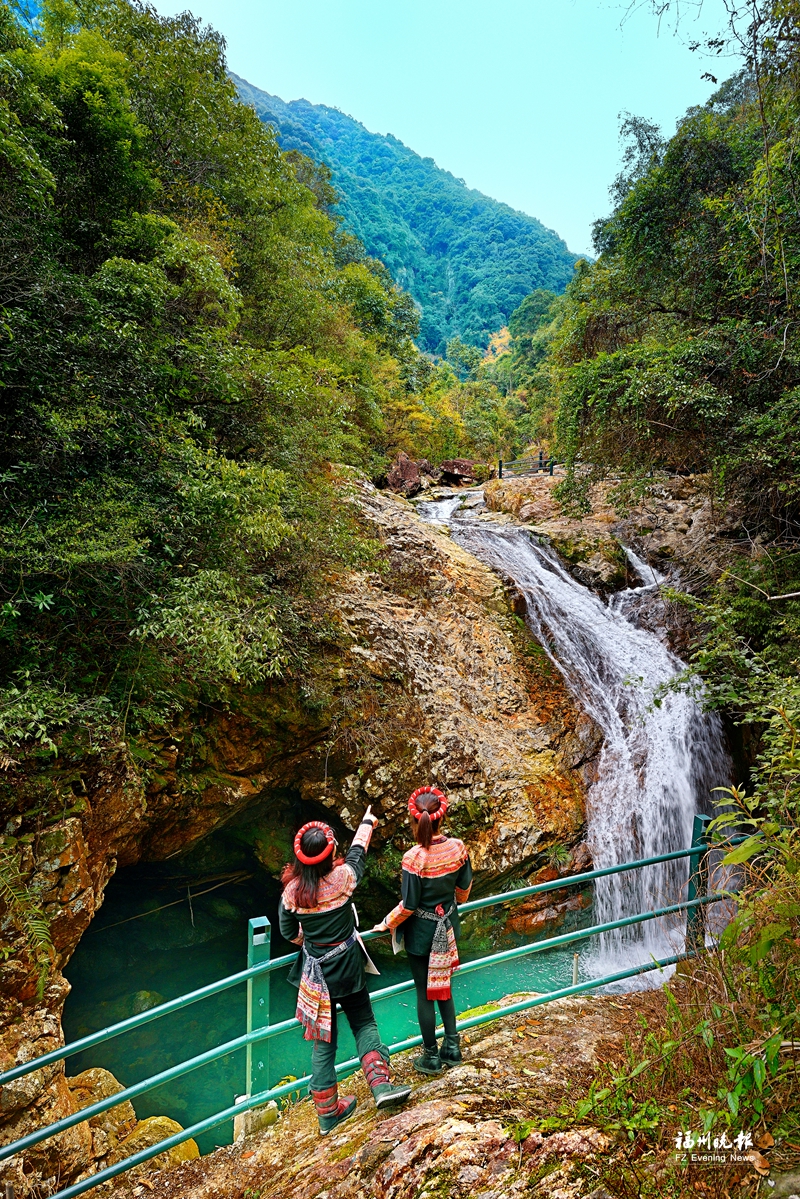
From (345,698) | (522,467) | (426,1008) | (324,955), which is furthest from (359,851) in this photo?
(522,467)

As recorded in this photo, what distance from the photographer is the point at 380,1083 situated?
8.56 ft

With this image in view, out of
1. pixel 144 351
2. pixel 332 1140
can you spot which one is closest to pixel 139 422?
pixel 144 351

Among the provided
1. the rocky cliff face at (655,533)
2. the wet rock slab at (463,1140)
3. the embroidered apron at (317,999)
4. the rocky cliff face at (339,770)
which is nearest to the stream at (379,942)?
the rocky cliff face at (339,770)

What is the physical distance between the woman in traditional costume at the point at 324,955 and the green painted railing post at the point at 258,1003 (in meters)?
0.12

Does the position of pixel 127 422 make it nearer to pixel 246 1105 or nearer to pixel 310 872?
pixel 310 872

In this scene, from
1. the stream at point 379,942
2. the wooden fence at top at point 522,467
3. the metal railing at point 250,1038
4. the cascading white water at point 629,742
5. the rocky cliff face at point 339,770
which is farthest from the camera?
the wooden fence at top at point 522,467

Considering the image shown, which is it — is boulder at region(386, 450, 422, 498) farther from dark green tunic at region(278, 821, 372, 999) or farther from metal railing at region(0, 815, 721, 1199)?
dark green tunic at region(278, 821, 372, 999)

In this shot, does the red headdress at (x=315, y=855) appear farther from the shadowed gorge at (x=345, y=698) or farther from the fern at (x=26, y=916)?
the fern at (x=26, y=916)

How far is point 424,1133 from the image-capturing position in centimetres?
217

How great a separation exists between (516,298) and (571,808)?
90.3 metres

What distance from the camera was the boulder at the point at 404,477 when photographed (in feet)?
61.1

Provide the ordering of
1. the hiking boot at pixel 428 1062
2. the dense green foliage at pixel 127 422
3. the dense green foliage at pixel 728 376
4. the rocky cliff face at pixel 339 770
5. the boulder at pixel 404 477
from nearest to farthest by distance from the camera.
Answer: the hiking boot at pixel 428 1062 → the dense green foliage at pixel 728 376 → the rocky cliff face at pixel 339 770 → the dense green foliage at pixel 127 422 → the boulder at pixel 404 477

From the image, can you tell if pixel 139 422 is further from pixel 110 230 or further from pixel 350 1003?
pixel 350 1003

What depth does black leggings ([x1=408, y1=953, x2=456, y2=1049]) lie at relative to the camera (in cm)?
283
